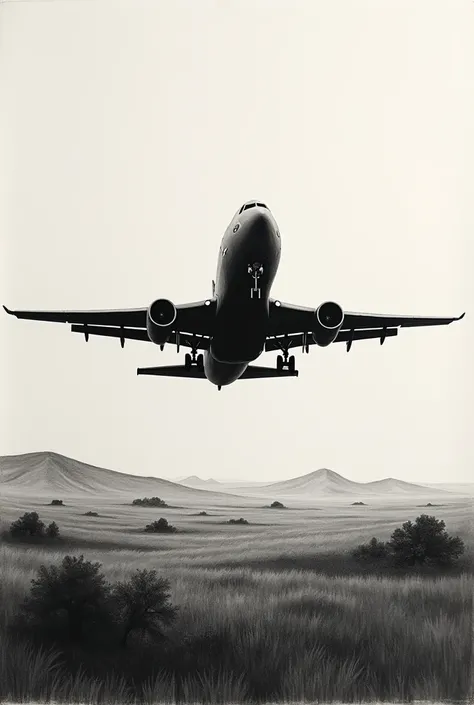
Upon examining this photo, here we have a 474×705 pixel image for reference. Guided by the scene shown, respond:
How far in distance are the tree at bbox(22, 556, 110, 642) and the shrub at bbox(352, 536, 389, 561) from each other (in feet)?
23.5

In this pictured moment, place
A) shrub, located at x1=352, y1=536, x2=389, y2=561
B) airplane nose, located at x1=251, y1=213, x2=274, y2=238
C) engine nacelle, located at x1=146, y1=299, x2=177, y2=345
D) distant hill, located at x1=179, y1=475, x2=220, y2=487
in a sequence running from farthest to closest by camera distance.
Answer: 1. distant hill, located at x1=179, y1=475, x2=220, y2=487
2. shrub, located at x1=352, y1=536, x2=389, y2=561
3. engine nacelle, located at x1=146, y1=299, x2=177, y2=345
4. airplane nose, located at x1=251, y1=213, x2=274, y2=238

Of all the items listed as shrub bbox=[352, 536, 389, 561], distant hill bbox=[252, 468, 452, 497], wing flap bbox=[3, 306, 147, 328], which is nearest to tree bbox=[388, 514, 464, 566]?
shrub bbox=[352, 536, 389, 561]

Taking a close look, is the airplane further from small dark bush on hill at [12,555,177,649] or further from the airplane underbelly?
small dark bush on hill at [12,555,177,649]

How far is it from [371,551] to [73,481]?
946 cm

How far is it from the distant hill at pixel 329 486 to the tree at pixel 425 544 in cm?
258

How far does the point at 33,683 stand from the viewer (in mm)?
18938

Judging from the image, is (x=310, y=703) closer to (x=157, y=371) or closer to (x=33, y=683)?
(x=33, y=683)

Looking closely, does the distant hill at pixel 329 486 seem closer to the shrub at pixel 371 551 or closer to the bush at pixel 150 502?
the shrub at pixel 371 551

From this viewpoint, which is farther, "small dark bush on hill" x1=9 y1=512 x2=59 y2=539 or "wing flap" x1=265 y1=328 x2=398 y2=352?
"small dark bush on hill" x1=9 y1=512 x2=59 y2=539

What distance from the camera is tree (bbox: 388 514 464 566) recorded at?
70.2ft

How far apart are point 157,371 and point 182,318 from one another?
11.8ft

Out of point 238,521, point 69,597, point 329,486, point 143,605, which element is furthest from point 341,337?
point 69,597

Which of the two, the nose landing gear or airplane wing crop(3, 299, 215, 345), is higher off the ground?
airplane wing crop(3, 299, 215, 345)

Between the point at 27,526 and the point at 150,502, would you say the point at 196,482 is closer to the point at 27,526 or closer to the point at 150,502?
the point at 150,502
